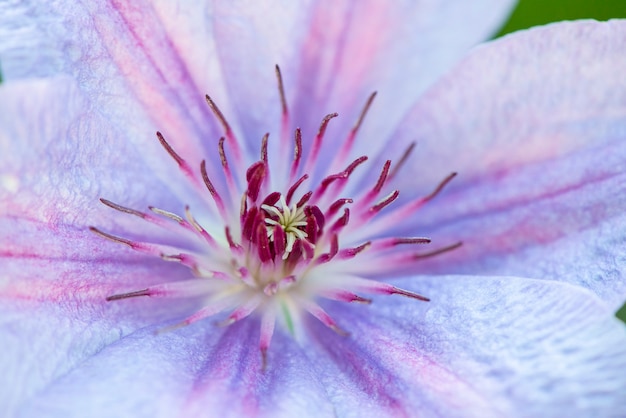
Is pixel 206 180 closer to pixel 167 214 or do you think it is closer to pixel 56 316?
pixel 167 214

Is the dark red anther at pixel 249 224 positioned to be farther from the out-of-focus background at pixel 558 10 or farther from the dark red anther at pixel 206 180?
the out-of-focus background at pixel 558 10

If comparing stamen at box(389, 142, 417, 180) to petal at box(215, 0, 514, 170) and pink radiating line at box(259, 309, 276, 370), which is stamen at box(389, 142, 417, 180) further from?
pink radiating line at box(259, 309, 276, 370)

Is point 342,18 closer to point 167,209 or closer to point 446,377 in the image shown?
point 167,209

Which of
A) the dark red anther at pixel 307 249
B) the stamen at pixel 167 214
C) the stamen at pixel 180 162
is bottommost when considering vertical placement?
the stamen at pixel 167 214

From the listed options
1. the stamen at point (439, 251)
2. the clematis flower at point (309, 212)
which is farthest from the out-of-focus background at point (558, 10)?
the stamen at point (439, 251)

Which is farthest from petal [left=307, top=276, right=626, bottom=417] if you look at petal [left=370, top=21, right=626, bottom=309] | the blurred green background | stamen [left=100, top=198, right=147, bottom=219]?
the blurred green background

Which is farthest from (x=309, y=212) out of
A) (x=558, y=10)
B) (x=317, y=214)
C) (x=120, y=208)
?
(x=558, y=10)
